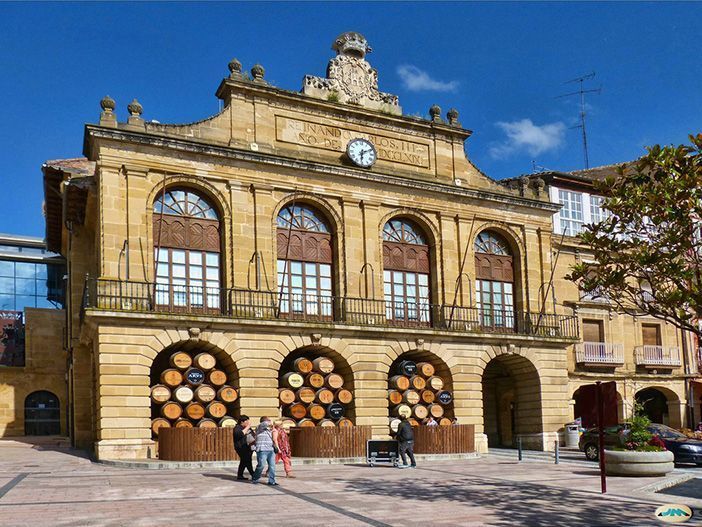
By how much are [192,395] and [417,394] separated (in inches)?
322

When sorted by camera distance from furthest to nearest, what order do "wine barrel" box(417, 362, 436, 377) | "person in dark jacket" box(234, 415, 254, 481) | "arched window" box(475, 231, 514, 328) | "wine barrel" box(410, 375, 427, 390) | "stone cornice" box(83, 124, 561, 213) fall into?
"arched window" box(475, 231, 514, 328)
"wine barrel" box(417, 362, 436, 377)
"wine barrel" box(410, 375, 427, 390)
"stone cornice" box(83, 124, 561, 213)
"person in dark jacket" box(234, 415, 254, 481)

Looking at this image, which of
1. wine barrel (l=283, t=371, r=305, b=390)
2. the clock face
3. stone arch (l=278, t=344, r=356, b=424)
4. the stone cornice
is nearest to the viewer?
the stone cornice

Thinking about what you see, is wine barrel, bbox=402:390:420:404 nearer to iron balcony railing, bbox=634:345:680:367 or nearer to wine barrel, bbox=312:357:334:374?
wine barrel, bbox=312:357:334:374

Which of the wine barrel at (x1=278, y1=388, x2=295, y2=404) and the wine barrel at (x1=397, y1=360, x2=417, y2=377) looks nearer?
the wine barrel at (x1=278, y1=388, x2=295, y2=404)

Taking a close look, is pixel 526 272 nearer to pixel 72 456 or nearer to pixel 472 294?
pixel 472 294

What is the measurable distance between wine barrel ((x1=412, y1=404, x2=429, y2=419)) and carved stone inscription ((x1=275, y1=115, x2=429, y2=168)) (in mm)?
9052

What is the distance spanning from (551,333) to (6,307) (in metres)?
26.0

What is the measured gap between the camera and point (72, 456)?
79.5ft

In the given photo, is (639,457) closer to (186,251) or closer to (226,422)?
(226,422)

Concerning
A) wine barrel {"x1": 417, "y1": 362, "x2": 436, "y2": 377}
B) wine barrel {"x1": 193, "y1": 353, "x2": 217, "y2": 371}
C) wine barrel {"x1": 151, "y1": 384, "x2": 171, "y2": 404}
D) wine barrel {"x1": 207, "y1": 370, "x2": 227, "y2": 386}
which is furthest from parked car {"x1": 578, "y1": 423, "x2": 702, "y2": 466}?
wine barrel {"x1": 151, "y1": 384, "x2": 171, "y2": 404}

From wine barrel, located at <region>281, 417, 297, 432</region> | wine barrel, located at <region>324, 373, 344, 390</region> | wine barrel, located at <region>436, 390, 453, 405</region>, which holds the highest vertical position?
wine barrel, located at <region>324, 373, 344, 390</region>

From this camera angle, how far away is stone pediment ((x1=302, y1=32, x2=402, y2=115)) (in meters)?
29.7

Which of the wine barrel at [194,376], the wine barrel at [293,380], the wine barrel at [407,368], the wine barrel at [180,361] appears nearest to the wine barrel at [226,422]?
the wine barrel at [194,376]

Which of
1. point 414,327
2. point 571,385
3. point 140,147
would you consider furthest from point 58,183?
point 571,385
